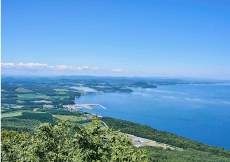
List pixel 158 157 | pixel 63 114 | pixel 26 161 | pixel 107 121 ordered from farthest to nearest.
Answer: pixel 63 114 → pixel 107 121 → pixel 158 157 → pixel 26 161

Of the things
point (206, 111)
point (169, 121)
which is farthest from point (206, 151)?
point (206, 111)

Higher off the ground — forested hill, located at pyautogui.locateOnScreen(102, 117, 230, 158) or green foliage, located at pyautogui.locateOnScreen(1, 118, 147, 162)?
green foliage, located at pyautogui.locateOnScreen(1, 118, 147, 162)

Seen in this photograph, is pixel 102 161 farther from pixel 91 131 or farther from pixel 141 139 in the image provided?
pixel 141 139

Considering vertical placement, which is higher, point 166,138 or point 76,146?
point 76,146

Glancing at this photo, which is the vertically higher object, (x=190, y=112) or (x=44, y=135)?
(x=44, y=135)

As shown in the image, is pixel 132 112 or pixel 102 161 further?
pixel 132 112

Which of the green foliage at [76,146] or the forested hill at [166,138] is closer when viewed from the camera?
the green foliage at [76,146]

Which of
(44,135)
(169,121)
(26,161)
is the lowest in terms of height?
(169,121)

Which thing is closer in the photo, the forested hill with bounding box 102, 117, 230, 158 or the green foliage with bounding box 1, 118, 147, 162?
the green foliage with bounding box 1, 118, 147, 162

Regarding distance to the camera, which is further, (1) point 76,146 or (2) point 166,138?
(2) point 166,138

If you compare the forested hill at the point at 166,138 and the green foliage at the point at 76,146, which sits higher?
the green foliage at the point at 76,146

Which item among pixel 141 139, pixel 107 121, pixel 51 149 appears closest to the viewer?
pixel 51 149
